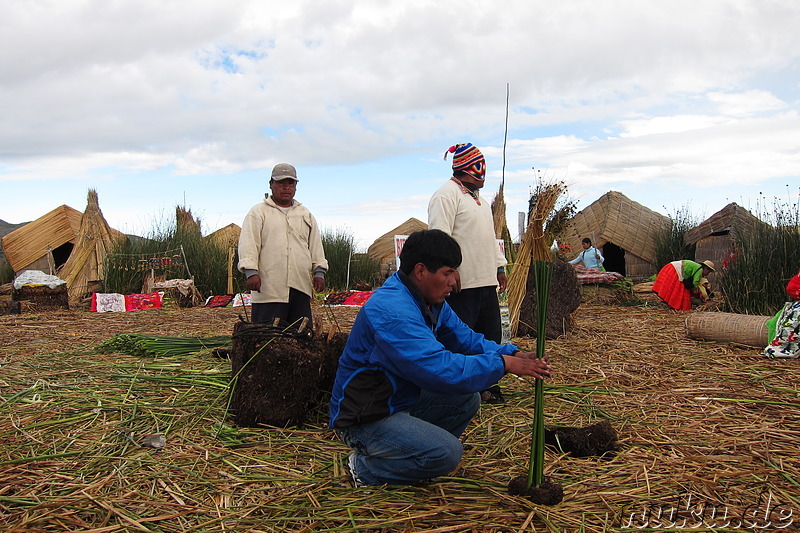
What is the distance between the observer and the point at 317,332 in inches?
141

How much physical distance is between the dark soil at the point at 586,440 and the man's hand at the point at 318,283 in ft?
6.59

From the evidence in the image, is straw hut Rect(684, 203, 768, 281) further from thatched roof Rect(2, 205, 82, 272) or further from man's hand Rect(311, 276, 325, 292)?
thatched roof Rect(2, 205, 82, 272)

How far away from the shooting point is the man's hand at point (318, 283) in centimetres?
448

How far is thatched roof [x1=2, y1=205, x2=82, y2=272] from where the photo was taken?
14.6m

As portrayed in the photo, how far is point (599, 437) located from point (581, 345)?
3301 mm

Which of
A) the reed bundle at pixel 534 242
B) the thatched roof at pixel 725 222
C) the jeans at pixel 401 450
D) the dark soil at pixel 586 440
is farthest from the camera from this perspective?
the thatched roof at pixel 725 222

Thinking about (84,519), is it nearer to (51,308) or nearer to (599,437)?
(599,437)

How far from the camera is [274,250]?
4398 mm

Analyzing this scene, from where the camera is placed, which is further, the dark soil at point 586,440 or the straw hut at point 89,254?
the straw hut at point 89,254

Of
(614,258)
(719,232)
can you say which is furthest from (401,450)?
(614,258)

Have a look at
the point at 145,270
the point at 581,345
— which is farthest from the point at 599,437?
Result: the point at 145,270

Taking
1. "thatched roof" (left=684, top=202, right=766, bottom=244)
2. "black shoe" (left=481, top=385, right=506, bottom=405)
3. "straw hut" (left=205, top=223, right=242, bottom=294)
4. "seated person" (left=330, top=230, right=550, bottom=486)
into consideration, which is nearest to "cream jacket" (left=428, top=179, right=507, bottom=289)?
"black shoe" (left=481, top=385, right=506, bottom=405)

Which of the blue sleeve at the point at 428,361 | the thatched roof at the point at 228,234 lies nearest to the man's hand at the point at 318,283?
the blue sleeve at the point at 428,361

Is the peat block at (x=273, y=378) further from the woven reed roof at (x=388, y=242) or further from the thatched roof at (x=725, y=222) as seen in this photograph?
the woven reed roof at (x=388, y=242)
